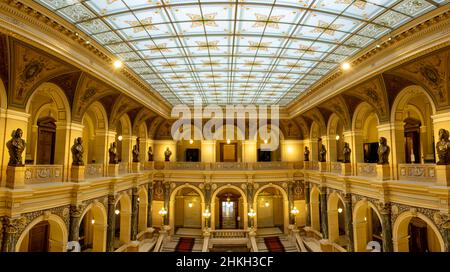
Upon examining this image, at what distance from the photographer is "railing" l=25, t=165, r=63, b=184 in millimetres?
8641

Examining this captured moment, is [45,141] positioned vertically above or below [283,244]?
above

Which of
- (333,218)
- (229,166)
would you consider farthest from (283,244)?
(229,166)

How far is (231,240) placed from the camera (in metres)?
19.0

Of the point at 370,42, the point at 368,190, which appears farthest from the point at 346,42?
the point at 368,190

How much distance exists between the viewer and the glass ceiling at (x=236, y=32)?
6.97 metres

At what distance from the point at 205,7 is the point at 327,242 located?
14346mm

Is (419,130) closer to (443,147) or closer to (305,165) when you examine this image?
(443,147)

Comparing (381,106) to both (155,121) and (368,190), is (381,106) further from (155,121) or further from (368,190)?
(155,121)

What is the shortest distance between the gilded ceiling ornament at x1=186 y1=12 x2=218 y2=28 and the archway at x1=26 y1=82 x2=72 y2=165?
5954 millimetres

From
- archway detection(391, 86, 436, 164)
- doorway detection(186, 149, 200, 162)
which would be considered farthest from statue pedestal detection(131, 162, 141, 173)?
archway detection(391, 86, 436, 164)

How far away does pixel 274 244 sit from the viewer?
19.0 m

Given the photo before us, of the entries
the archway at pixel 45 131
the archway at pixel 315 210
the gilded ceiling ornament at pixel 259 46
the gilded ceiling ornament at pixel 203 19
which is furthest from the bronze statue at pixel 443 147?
the archway at pixel 45 131

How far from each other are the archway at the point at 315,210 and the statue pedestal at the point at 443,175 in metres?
10.8

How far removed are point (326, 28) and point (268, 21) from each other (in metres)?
1.82
